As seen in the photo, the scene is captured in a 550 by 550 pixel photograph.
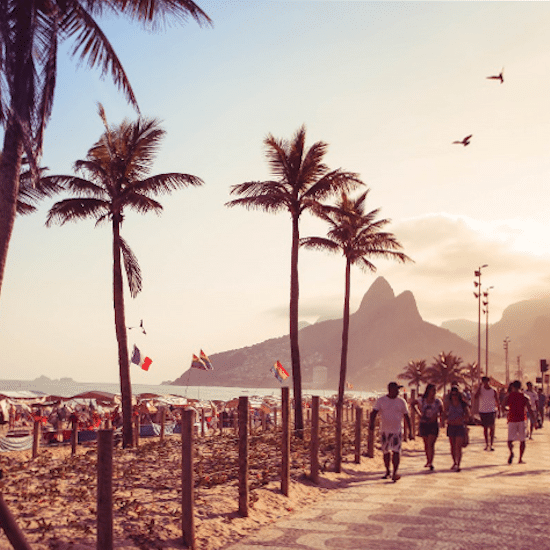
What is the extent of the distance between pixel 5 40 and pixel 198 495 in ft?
24.0

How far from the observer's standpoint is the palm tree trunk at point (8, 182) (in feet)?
33.3

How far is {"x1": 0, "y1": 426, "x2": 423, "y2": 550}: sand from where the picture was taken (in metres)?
7.39

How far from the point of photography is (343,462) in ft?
49.0

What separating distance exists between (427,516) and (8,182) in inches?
301

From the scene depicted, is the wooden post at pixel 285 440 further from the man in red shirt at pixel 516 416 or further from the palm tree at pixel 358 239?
the palm tree at pixel 358 239

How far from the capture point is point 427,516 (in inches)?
A: 333

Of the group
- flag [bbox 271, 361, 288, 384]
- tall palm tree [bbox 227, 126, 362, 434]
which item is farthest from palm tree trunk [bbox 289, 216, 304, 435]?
flag [bbox 271, 361, 288, 384]

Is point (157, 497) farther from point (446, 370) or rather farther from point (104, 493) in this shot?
point (446, 370)

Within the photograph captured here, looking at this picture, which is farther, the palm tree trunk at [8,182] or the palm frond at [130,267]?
the palm frond at [130,267]

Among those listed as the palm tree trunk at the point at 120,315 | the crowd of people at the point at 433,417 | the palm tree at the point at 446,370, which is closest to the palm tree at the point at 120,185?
the palm tree trunk at the point at 120,315

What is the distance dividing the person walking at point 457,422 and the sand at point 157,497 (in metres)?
1.84

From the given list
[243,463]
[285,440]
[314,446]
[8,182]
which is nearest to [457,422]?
[314,446]

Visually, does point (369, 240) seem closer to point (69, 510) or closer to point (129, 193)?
point (129, 193)

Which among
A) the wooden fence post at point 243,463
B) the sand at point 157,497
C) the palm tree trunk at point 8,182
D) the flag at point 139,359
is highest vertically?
the palm tree trunk at point 8,182
